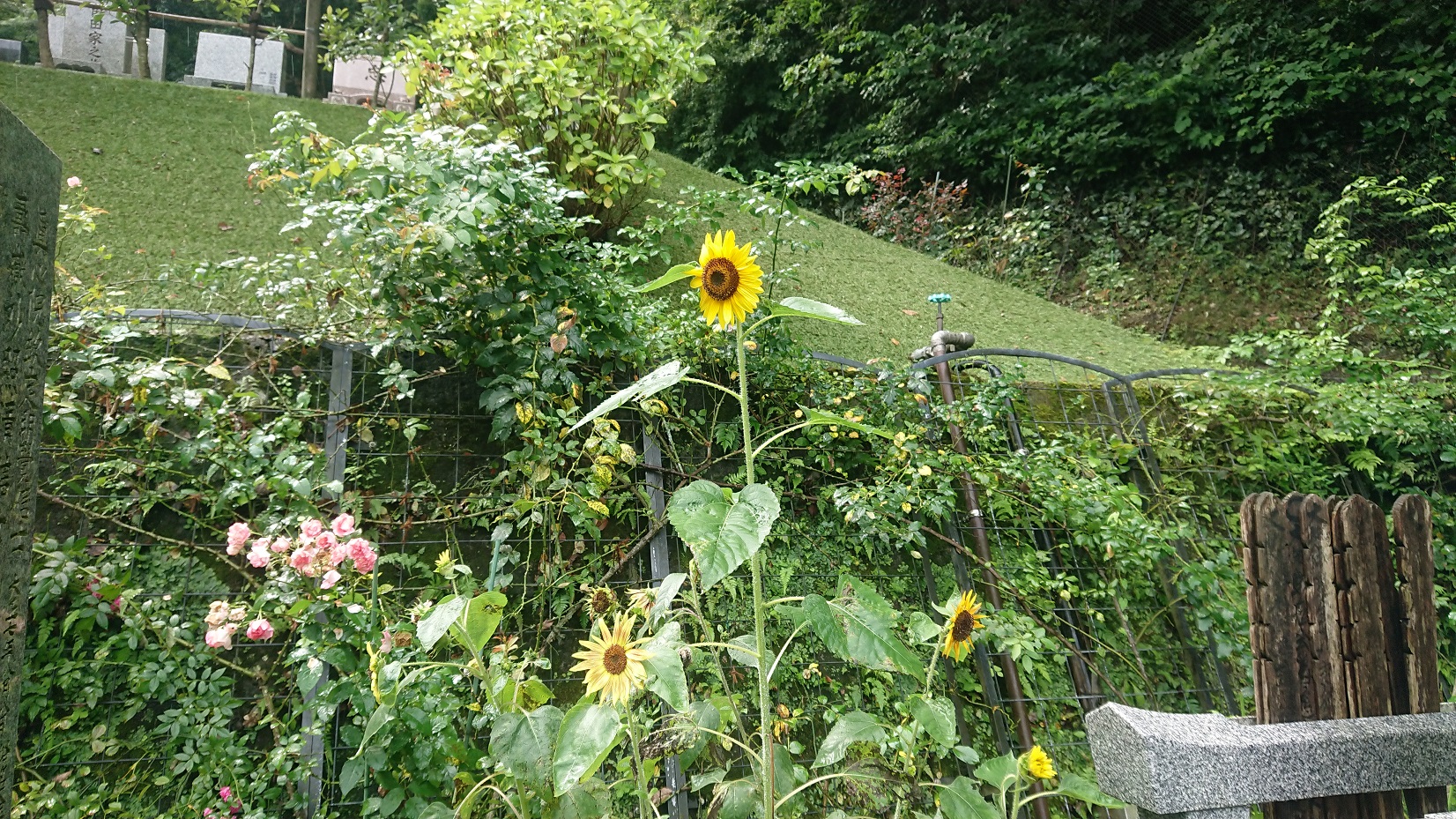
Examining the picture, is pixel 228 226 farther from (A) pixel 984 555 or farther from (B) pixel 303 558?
(A) pixel 984 555

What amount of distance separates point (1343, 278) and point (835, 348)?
133 inches

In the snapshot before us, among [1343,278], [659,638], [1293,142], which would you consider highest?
[1293,142]

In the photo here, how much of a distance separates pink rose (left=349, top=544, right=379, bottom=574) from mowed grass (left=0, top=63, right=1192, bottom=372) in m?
1.44

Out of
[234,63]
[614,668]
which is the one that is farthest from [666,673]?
[234,63]

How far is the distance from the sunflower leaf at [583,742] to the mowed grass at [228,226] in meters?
2.35

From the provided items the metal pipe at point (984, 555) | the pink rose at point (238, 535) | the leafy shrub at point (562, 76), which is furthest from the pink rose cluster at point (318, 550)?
the leafy shrub at point (562, 76)

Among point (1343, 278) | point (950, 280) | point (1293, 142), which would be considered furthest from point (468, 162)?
point (1293, 142)

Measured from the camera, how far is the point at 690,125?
37.4 feet

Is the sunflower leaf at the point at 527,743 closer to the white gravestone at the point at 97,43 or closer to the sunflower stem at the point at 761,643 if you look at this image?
the sunflower stem at the point at 761,643

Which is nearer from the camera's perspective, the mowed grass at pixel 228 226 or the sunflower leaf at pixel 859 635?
the sunflower leaf at pixel 859 635

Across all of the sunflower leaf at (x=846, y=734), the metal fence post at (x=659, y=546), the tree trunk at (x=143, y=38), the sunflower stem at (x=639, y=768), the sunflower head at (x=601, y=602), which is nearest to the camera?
the sunflower stem at (x=639, y=768)

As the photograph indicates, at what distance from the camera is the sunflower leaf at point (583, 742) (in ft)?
3.33

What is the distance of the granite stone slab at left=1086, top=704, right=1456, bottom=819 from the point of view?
0.99 m

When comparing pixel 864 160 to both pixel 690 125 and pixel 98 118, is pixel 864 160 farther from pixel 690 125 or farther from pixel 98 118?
pixel 98 118
